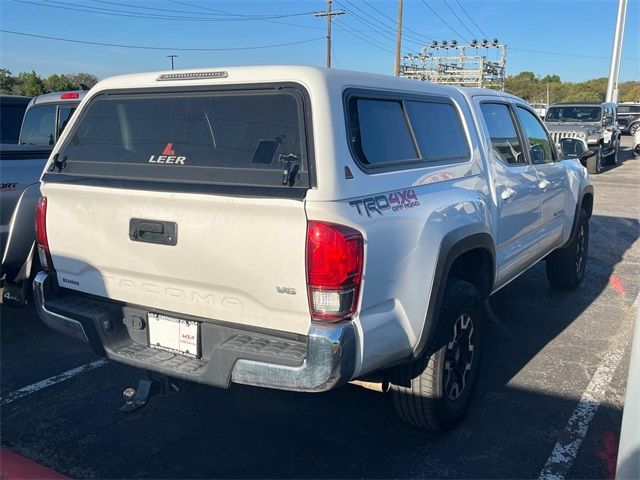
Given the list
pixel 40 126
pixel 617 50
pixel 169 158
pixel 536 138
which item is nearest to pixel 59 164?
pixel 169 158

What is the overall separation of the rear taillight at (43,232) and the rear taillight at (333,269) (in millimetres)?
1706

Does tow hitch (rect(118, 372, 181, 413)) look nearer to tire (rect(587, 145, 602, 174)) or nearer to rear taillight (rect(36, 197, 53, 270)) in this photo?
rear taillight (rect(36, 197, 53, 270))

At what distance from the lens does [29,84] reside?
116 feet

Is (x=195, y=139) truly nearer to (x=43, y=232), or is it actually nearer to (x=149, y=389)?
(x=43, y=232)

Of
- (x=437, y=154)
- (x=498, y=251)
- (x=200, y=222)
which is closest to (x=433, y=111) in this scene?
(x=437, y=154)

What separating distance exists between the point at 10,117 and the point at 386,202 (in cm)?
742

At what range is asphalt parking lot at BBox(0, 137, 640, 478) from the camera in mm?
3236

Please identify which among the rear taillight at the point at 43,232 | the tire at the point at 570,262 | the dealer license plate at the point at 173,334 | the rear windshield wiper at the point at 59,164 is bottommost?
the tire at the point at 570,262

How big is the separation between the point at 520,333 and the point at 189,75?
11.6ft

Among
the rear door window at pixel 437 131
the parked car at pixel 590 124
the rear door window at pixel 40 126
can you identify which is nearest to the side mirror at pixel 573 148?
the rear door window at pixel 437 131

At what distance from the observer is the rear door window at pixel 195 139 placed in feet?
9.15

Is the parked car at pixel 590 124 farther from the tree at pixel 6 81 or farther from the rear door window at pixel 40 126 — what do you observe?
the tree at pixel 6 81

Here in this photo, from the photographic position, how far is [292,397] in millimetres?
3982

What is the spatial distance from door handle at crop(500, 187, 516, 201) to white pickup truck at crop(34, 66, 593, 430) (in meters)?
0.35
